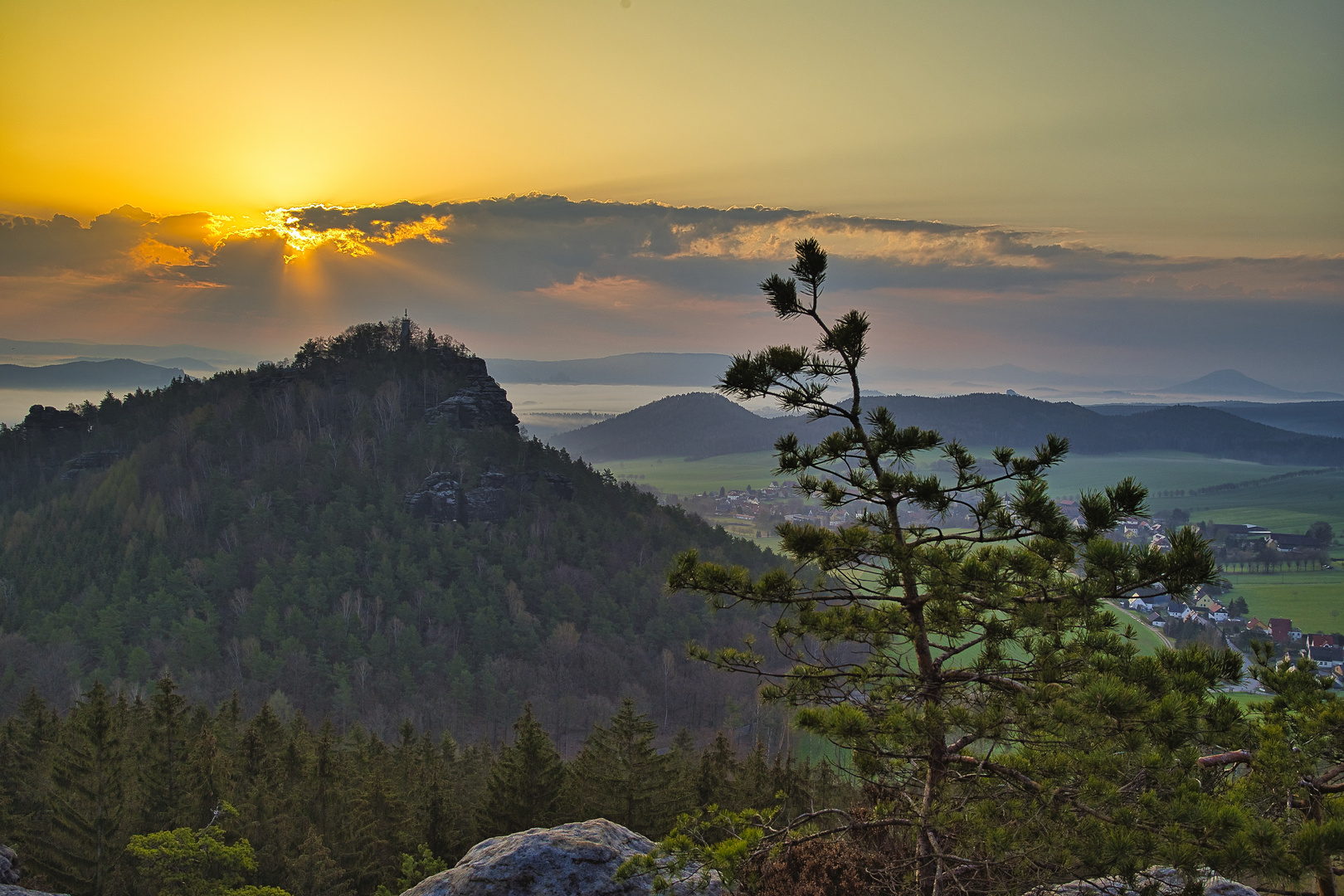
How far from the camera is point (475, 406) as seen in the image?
122625 mm

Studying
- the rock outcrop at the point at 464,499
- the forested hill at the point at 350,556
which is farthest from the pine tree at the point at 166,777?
the rock outcrop at the point at 464,499

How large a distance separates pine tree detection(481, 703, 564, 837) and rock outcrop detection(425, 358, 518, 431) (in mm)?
99608

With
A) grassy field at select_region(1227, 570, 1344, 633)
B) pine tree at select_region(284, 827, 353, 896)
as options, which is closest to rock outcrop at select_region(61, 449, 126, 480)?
pine tree at select_region(284, 827, 353, 896)

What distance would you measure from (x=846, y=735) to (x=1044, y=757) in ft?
5.74

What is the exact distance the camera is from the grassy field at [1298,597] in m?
93.5

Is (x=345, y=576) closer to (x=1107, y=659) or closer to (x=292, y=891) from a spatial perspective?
(x=292, y=891)

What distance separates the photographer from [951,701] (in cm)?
833

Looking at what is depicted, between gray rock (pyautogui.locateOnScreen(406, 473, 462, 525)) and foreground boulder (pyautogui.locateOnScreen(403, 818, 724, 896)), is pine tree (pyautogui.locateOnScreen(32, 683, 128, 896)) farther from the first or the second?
gray rock (pyautogui.locateOnScreen(406, 473, 462, 525))

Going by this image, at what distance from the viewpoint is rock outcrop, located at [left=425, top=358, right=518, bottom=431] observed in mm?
121938

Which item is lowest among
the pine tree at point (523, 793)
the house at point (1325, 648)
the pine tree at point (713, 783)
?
the house at point (1325, 648)

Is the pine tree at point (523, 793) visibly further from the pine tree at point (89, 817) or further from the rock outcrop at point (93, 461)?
the rock outcrop at point (93, 461)

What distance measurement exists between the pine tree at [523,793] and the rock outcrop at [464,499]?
85.5 meters

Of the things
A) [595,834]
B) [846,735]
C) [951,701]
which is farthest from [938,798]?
[595,834]

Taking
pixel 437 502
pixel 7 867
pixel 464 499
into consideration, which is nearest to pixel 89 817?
pixel 7 867
